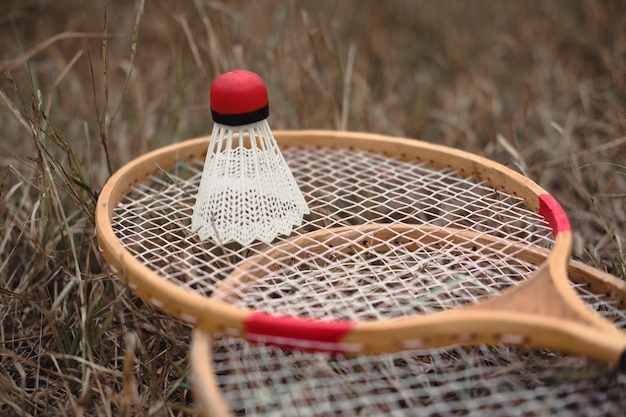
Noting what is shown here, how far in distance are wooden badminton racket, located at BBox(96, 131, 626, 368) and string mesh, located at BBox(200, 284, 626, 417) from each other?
116 millimetres

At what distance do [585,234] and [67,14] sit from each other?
2.27 meters

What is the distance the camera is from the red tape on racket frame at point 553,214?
133 cm

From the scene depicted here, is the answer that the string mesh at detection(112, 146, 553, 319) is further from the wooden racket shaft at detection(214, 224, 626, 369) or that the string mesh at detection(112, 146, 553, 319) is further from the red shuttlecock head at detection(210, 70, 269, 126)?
the red shuttlecock head at detection(210, 70, 269, 126)

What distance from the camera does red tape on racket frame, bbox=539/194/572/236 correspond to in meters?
1.33

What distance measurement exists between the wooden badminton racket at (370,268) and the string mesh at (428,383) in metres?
0.12

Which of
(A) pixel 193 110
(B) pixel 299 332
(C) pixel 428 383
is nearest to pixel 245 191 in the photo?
(B) pixel 299 332

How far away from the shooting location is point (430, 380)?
1.43 meters

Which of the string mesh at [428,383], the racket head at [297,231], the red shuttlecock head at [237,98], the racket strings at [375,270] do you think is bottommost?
the string mesh at [428,383]

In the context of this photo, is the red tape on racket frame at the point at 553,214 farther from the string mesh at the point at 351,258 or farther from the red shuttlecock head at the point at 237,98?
the red shuttlecock head at the point at 237,98

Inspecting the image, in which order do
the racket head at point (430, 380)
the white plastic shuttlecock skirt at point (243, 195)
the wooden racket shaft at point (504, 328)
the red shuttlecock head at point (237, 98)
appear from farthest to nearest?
the white plastic shuttlecock skirt at point (243, 195) < the red shuttlecock head at point (237, 98) < the racket head at point (430, 380) < the wooden racket shaft at point (504, 328)

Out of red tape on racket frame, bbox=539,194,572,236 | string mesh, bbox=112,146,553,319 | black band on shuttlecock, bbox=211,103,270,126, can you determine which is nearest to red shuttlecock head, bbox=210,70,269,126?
black band on shuttlecock, bbox=211,103,270,126

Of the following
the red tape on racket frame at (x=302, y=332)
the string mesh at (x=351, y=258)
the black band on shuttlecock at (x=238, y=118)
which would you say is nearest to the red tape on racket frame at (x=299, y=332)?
the red tape on racket frame at (x=302, y=332)

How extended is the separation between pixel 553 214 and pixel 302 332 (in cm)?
61

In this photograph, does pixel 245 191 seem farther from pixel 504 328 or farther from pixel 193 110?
pixel 193 110
